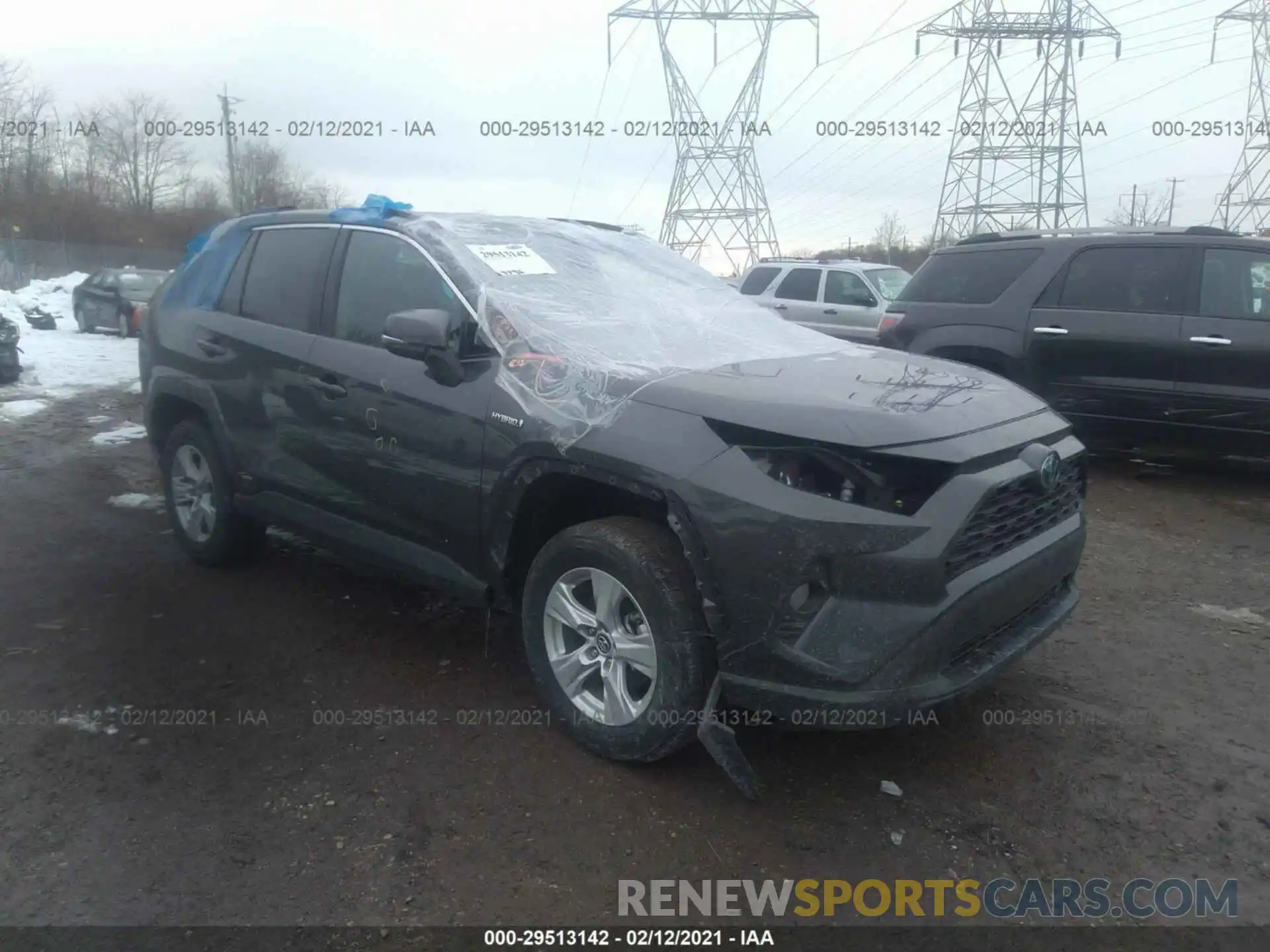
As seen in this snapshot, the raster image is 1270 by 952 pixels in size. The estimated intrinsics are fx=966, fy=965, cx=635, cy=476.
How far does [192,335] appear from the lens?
4.99 metres

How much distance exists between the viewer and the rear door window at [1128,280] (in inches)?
272

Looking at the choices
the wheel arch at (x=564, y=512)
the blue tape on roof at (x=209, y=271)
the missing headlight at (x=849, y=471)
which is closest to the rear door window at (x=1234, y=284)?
the missing headlight at (x=849, y=471)

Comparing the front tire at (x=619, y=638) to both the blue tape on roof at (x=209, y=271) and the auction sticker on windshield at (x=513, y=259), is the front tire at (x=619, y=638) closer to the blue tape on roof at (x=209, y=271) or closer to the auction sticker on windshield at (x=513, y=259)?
the auction sticker on windshield at (x=513, y=259)

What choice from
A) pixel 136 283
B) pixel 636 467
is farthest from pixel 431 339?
pixel 136 283

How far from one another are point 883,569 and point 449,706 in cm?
186

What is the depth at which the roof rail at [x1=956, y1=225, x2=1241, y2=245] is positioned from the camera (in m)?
6.98

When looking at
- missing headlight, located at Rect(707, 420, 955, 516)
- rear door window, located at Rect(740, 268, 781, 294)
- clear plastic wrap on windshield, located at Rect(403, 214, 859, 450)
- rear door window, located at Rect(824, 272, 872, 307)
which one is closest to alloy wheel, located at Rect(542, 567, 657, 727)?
clear plastic wrap on windshield, located at Rect(403, 214, 859, 450)

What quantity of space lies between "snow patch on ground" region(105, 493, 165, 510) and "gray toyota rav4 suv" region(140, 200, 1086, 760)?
77.9 inches

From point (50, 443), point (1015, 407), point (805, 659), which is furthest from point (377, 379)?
point (50, 443)

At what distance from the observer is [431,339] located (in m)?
3.48

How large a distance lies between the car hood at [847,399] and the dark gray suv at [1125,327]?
146 inches

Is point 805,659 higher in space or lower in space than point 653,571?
lower

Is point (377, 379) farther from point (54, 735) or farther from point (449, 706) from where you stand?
point (54, 735)

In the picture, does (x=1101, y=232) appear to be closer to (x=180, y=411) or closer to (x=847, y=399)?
(x=847, y=399)
